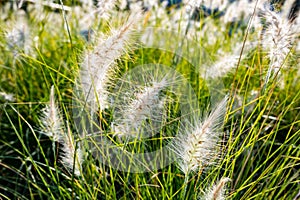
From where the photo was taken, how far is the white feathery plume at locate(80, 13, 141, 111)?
4.21 feet

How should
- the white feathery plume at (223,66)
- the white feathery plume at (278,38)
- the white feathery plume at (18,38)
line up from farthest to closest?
the white feathery plume at (18,38), the white feathery plume at (223,66), the white feathery plume at (278,38)

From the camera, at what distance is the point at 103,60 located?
1.31 meters

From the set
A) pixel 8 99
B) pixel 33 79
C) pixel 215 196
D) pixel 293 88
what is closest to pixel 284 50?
pixel 215 196

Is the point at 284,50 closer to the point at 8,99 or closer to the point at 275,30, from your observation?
the point at 275,30

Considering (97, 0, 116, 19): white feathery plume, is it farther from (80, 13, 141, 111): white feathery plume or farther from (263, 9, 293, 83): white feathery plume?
(263, 9, 293, 83): white feathery plume

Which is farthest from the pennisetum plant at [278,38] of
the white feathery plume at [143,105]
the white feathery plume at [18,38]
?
the white feathery plume at [18,38]

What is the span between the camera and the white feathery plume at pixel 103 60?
128 centimetres

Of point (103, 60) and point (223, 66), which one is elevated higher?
point (103, 60)

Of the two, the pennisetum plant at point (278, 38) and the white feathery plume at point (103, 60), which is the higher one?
the pennisetum plant at point (278, 38)

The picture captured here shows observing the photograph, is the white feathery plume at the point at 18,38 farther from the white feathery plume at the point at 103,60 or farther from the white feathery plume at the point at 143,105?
the white feathery plume at the point at 143,105

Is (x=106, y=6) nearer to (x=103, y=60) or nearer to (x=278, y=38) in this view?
(x=103, y=60)

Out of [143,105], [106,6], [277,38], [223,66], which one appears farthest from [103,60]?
[223,66]

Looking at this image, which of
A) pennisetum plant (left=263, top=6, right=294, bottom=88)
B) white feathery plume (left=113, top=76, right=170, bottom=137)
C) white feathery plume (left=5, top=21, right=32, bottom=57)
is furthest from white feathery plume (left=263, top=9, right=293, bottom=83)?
white feathery plume (left=5, top=21, right=32, bottom=57)

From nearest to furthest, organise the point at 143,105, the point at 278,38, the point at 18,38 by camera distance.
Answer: the point at 143,105 < the point at 278,38 < the point at 18,38
